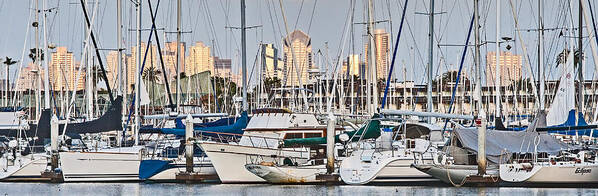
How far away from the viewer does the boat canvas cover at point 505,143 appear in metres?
40.8

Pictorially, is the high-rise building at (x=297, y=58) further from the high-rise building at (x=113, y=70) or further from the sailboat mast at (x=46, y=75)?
the sailboat mast at (x=46, y=75)

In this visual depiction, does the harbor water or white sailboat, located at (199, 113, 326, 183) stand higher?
white sailboat, located at (199, 113, 326, 183)

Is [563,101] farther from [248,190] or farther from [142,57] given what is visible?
[142,57]

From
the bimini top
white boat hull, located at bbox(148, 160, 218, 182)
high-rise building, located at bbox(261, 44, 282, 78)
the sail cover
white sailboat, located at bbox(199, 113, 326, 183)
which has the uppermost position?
high-rise building, located at bbox(261, 44, 282, 78)

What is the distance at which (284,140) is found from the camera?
147 ft

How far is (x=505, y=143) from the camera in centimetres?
4125

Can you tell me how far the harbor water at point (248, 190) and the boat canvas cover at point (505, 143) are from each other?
1.53m

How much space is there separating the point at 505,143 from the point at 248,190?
10570mm

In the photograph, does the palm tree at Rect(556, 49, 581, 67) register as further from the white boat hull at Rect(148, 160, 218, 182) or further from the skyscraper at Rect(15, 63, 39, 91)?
the skyscraper at Rect(15, 63, 39, 91)

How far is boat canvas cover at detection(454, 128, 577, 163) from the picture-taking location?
40.8 metres

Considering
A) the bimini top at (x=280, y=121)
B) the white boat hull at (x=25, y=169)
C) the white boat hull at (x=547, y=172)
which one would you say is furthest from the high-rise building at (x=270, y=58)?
the white boat hull at (x=547, y=172)

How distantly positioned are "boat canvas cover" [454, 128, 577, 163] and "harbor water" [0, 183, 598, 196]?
1.53 m

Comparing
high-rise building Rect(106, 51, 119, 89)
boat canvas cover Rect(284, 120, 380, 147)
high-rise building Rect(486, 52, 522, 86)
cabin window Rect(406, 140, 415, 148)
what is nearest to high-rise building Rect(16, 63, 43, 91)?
high-rise building Rect(106, 51, 119, 89)

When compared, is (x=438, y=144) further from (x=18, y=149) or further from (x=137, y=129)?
(x=18, y=149)
